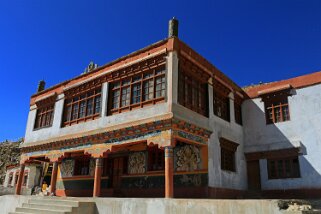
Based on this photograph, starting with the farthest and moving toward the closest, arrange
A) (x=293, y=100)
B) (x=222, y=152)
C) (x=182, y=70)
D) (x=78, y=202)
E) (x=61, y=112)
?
(x=61, y=112), (x=293, y=100), (x=222, y=152), (x=182, y=70), (x=78, y=202)

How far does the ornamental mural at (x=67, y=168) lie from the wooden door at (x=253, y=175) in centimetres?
1013

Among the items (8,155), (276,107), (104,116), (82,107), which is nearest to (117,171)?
(104,116)

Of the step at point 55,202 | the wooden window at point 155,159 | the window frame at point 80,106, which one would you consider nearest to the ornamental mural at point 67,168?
the window frame at point 80,106

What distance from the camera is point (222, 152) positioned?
44.4ft

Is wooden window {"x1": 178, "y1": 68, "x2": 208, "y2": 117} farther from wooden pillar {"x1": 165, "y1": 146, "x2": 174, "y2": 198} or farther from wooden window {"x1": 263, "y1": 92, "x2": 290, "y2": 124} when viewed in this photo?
wooden window {"x1": 263, "y1": 92, "x2": 290, "y2": 124}

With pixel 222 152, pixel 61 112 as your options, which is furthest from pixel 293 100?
pixel 61 112

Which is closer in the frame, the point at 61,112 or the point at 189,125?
the point at 189,125

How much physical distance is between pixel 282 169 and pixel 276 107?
320cm

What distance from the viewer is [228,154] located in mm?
14258

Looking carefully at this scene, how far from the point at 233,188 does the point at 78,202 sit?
706 cm

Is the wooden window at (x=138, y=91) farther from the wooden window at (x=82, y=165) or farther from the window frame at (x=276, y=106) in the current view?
the window frame at (x=276, y=106)

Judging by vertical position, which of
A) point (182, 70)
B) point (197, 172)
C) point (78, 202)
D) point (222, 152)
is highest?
point (182, 70)

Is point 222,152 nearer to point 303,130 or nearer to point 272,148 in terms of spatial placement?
point 272,148

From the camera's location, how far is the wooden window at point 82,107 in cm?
1441
